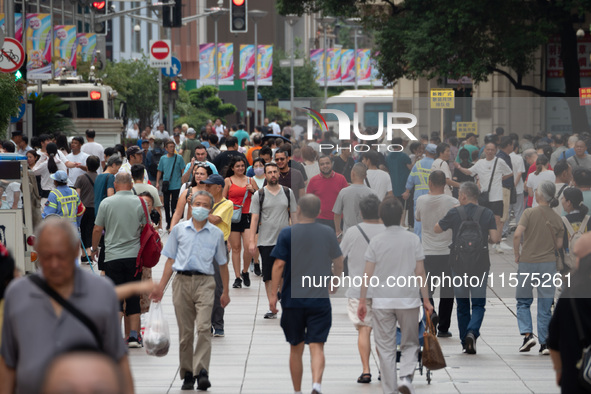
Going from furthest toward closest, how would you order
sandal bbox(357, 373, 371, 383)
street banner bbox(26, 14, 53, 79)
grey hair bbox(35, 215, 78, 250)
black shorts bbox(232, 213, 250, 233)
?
1. street banner bbox(26, 14, 53, 79)
2. black shorts bbox(232, 213, 250, 233)
3. sandal bbox(357, 373, 371, 383)
4. grey hair bbox(35, 215, 78, 250)

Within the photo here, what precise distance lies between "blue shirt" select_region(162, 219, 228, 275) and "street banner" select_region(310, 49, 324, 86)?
67.1 meters

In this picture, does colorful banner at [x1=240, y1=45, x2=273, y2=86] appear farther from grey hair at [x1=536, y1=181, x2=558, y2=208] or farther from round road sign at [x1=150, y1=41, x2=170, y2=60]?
grey hair at [x1=536, y1=181, x2=558, y2=208]

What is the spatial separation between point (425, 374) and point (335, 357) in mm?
986

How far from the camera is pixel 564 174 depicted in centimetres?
1295

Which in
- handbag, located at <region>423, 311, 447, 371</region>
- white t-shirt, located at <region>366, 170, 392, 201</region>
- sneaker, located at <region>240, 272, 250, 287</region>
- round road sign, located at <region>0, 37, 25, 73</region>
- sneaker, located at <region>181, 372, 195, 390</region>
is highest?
round road sign, located at <region>0, 37, 25, 73</region>

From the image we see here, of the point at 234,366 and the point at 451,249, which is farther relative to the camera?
the point at 451,249

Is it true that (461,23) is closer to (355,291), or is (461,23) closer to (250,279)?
(250,279)

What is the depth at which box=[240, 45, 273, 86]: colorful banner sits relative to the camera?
6888 cm

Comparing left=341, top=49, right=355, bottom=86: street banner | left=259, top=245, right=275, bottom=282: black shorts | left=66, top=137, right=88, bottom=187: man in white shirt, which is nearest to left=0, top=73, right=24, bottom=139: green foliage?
left=66, top=137, right=88, bottom=187: man in white shirt

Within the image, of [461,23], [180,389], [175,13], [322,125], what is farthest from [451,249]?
[175,13]

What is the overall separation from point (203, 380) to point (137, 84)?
39.5m

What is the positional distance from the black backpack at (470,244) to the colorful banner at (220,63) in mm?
56740

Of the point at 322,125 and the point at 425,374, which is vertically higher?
the point at 322,125

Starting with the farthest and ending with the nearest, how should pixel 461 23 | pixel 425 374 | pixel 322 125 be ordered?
pixel 461 23 < pixel 322 125 < pixel 425 374
